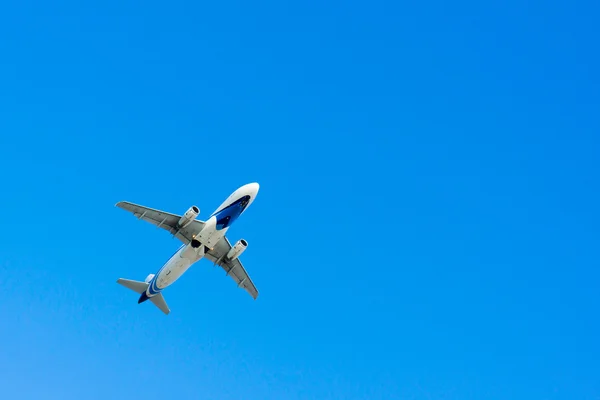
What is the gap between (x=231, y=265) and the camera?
80.3 meters

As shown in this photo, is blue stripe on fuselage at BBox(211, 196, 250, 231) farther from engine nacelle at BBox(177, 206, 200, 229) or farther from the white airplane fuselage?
engine nacelle at BBox(177, 206, 200, 229)

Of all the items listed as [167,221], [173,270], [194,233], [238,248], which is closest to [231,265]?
[238,248]

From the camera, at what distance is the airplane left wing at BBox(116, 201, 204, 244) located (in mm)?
71812

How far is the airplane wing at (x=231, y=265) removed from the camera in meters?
78.4

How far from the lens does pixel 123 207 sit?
2783 inches

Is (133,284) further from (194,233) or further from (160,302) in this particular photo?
(194,233)

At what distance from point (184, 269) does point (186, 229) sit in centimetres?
483

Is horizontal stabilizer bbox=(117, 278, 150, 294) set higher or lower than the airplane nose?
lower

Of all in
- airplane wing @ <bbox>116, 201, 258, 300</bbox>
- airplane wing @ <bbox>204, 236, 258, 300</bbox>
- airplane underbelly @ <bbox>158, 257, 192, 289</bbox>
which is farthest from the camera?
airplane wing @ <bbox>204, 236, 258, 300</bbox>

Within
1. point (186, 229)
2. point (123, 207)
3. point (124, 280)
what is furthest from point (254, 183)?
point (124, 280)

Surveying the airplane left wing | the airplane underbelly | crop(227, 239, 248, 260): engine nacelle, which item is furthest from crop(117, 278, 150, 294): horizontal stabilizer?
crop(227, 239, 248, 260): engine nacelle

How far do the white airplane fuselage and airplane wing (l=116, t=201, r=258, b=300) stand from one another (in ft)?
3.84

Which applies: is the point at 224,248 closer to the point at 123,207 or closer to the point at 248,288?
the point at 248,288

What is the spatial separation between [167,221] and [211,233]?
5659 millimetres
